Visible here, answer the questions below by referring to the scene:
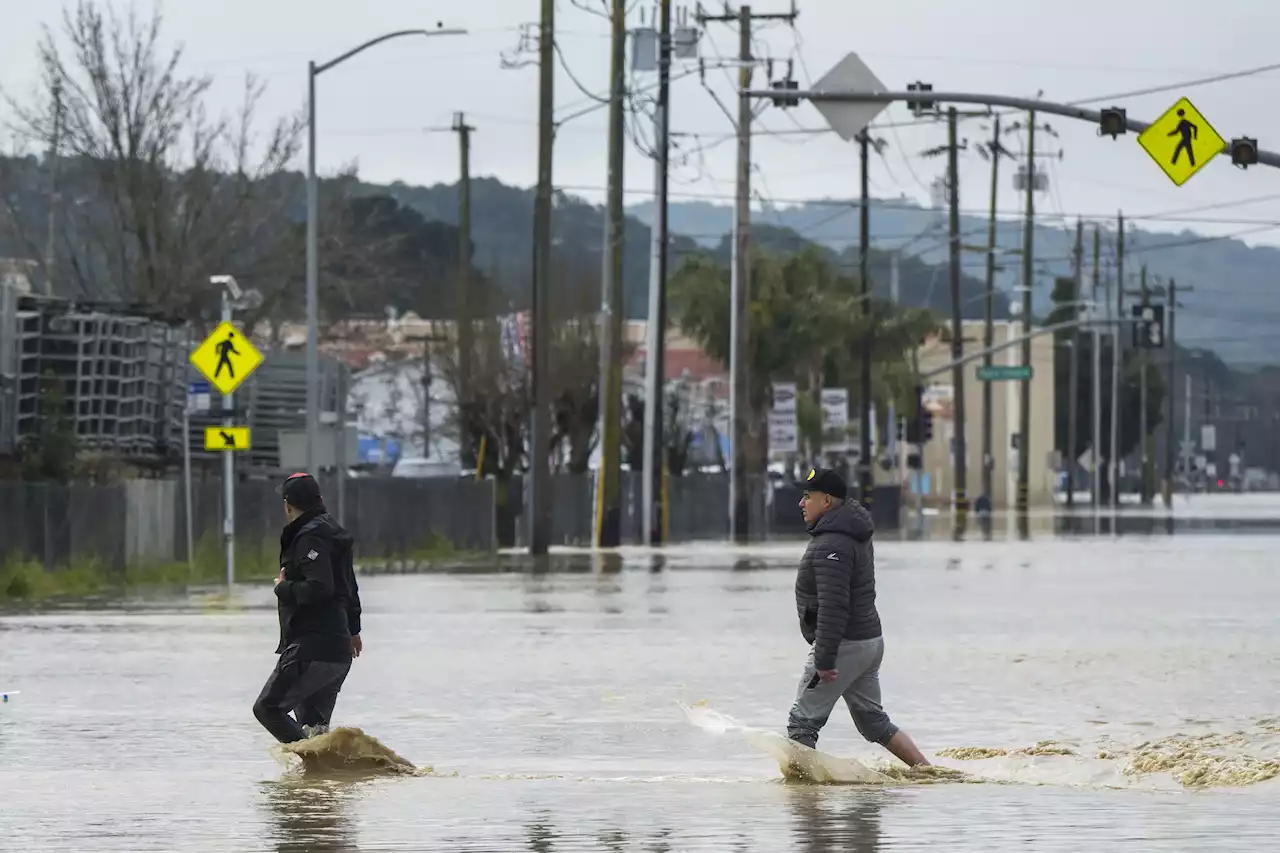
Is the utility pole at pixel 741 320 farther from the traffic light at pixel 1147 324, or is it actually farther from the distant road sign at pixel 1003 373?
the distant road sign at pixel 1003 373

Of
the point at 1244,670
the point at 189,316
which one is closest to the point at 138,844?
the point at 1244,670

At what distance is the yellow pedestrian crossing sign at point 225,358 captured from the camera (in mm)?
39000

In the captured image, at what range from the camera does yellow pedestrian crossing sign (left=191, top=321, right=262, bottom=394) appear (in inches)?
1535

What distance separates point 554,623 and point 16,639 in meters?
6.23

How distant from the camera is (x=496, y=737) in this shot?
18.5 meters

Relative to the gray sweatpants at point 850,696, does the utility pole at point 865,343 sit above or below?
above

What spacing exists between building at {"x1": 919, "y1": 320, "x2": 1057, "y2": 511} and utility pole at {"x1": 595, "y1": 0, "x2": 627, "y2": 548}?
8360 centimetres

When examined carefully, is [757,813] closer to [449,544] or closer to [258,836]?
[258,836]

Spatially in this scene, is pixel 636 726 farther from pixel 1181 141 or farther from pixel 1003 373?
pixel 1003 373

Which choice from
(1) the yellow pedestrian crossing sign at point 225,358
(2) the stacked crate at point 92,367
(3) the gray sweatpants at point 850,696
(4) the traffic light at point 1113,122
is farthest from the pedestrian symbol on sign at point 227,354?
(3) the gray sweatpants at point 850,696

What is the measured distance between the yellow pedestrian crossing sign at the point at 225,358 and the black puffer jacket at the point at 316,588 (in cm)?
2354

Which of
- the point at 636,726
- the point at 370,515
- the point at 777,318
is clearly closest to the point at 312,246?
the point at 370,515

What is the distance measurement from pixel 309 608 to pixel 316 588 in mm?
162

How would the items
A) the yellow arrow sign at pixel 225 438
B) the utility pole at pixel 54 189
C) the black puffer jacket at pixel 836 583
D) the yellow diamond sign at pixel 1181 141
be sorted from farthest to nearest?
the utility pole at pixel 54 189
the yellow arrow sign at pixel 225 438
the yellow diamond sign at pixel 1181 141
the black puffer jacket at pixel 836 583
